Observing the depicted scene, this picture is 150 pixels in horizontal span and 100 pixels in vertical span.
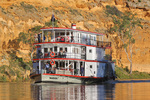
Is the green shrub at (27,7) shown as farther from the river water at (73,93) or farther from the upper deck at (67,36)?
the river water at (73,93)

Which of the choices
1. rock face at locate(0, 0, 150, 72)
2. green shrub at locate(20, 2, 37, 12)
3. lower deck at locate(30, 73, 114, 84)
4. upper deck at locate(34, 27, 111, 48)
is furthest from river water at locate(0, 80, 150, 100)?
green shrub at locate(20, 2, 37, 12)

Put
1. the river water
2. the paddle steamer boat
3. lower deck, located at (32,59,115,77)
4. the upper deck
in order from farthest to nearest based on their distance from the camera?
the upper deck < lower deck, located at (32,59,115,77) < the paddle steamer boat < the river water

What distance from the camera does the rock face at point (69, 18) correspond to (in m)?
78.9

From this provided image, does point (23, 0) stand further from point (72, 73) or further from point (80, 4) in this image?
point (72, 73)

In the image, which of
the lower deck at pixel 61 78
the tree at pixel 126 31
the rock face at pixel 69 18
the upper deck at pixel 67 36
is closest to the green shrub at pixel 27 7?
the rock face at pixel 69 18

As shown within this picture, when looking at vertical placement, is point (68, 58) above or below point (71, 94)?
above

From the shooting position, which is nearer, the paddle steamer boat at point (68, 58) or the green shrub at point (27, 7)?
the paddle steamer boat at point (68, 58)

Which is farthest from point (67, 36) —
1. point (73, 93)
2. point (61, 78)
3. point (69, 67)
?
point (73, 93)

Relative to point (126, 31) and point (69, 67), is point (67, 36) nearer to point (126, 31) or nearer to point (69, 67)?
point (69, 67)

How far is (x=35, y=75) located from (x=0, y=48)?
1082 inches

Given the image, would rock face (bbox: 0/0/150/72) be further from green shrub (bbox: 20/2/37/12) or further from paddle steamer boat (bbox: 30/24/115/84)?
paddle steamer boat (bbox: 30/24/115/84)

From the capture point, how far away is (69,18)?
92.9 meters

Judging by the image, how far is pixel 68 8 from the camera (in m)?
96.4

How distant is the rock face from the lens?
259 ft
